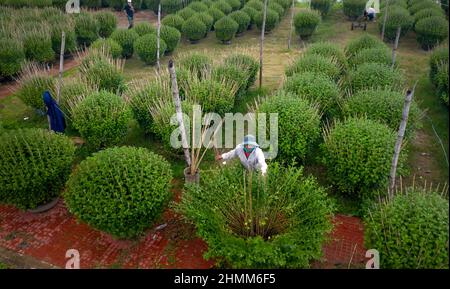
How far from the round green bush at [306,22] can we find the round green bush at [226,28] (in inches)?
98.0

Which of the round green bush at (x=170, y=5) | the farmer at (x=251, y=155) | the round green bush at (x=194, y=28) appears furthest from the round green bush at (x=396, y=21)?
the farmer at (x=251, y=155)

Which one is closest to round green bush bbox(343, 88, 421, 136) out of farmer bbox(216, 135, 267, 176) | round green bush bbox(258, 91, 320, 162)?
round green bush bbox(258, 91, 320, 162)

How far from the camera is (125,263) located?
5547 millimetres

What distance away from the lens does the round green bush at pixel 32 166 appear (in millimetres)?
5762

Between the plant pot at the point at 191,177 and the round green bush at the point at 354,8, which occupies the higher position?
the round green bush at the point at 354,8

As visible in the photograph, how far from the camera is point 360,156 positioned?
20.3ft

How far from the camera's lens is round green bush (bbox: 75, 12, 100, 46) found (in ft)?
46.9

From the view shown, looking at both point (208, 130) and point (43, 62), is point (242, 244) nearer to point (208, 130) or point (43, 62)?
A: point (208, 130)

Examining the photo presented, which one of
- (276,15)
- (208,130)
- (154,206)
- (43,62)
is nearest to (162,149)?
(208,130)

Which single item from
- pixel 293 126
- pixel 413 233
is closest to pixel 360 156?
pixel 293 126

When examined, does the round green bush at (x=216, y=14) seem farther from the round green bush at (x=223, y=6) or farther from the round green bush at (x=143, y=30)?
the round green bush at (x=143, y=30)

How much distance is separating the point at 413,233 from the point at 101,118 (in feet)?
18.6

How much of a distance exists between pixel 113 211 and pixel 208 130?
3.92 metres

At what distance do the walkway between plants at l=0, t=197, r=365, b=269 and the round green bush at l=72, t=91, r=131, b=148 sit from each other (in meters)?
1.81
